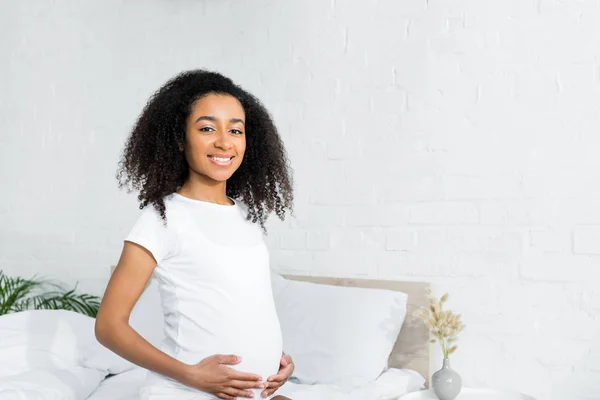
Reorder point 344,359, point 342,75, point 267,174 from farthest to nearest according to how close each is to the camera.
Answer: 1. point 342,75
2. point 344,359
3. point 267,174

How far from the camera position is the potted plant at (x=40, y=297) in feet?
10.2

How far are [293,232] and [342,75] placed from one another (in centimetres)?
65

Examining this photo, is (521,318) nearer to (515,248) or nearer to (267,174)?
(515,248)

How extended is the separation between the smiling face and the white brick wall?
105 cm

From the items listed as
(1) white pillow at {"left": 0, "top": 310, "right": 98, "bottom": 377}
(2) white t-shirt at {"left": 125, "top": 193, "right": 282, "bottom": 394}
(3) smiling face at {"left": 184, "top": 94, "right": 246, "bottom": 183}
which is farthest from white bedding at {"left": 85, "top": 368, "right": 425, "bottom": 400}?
(3) smiling face at {"left": 184, "top": 94, "right": 246, "bottom": 183}

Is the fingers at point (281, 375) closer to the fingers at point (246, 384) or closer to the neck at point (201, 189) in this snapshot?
the fingers at point (246, 384)

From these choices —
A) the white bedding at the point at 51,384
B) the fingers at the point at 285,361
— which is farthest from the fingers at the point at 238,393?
the white bedding at the point at 51,384

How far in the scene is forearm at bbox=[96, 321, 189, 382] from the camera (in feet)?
4.64

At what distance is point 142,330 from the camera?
2535mm

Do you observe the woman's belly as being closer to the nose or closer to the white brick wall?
the nose

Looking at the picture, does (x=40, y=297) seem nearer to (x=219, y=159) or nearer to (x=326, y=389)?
(x=326, y=389)

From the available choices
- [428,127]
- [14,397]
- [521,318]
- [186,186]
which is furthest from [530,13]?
[14,397]

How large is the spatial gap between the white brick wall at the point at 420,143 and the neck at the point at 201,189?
3.42 ft

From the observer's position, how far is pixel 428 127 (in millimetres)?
2482
